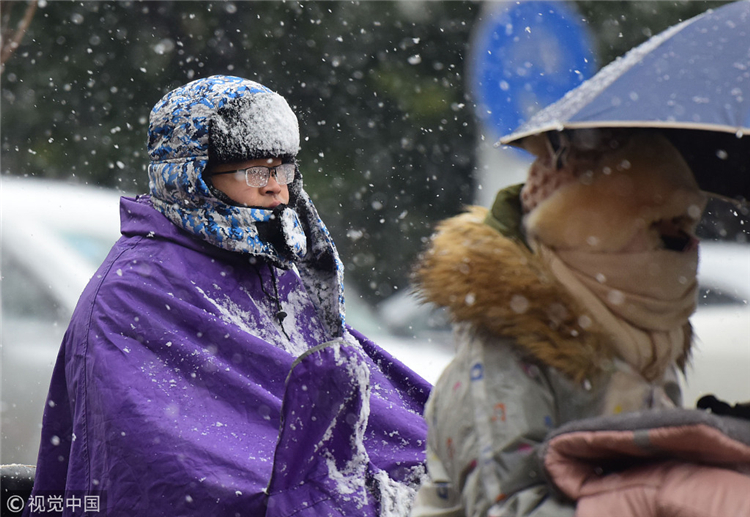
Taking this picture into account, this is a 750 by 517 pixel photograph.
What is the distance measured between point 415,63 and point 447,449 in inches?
410

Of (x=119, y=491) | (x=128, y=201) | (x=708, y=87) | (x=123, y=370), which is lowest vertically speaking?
(x=119, y=491)

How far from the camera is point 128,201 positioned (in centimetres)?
374

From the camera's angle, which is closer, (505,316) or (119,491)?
(505,316)

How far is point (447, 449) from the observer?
2.09 m

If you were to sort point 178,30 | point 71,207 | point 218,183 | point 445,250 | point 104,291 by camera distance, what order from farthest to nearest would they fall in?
point 178,30 → point 71,207 → point 218,183 → point 104,291 → point 445,250

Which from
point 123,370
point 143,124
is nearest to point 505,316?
point 123,370

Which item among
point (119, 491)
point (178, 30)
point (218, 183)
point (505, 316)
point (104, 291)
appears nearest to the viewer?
point (505, 316)

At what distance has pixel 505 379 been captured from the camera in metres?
2.04

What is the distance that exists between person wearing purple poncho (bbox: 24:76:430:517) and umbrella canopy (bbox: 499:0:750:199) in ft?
3.19

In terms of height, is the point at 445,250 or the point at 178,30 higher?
the point at 178,30

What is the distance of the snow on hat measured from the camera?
3.63 metres

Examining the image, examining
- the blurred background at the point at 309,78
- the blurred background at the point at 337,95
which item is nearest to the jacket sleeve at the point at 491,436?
the blurred background at the point at 337,95

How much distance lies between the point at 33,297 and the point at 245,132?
2618mm

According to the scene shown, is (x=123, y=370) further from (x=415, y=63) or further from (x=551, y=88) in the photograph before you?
(x=415, y=63)
